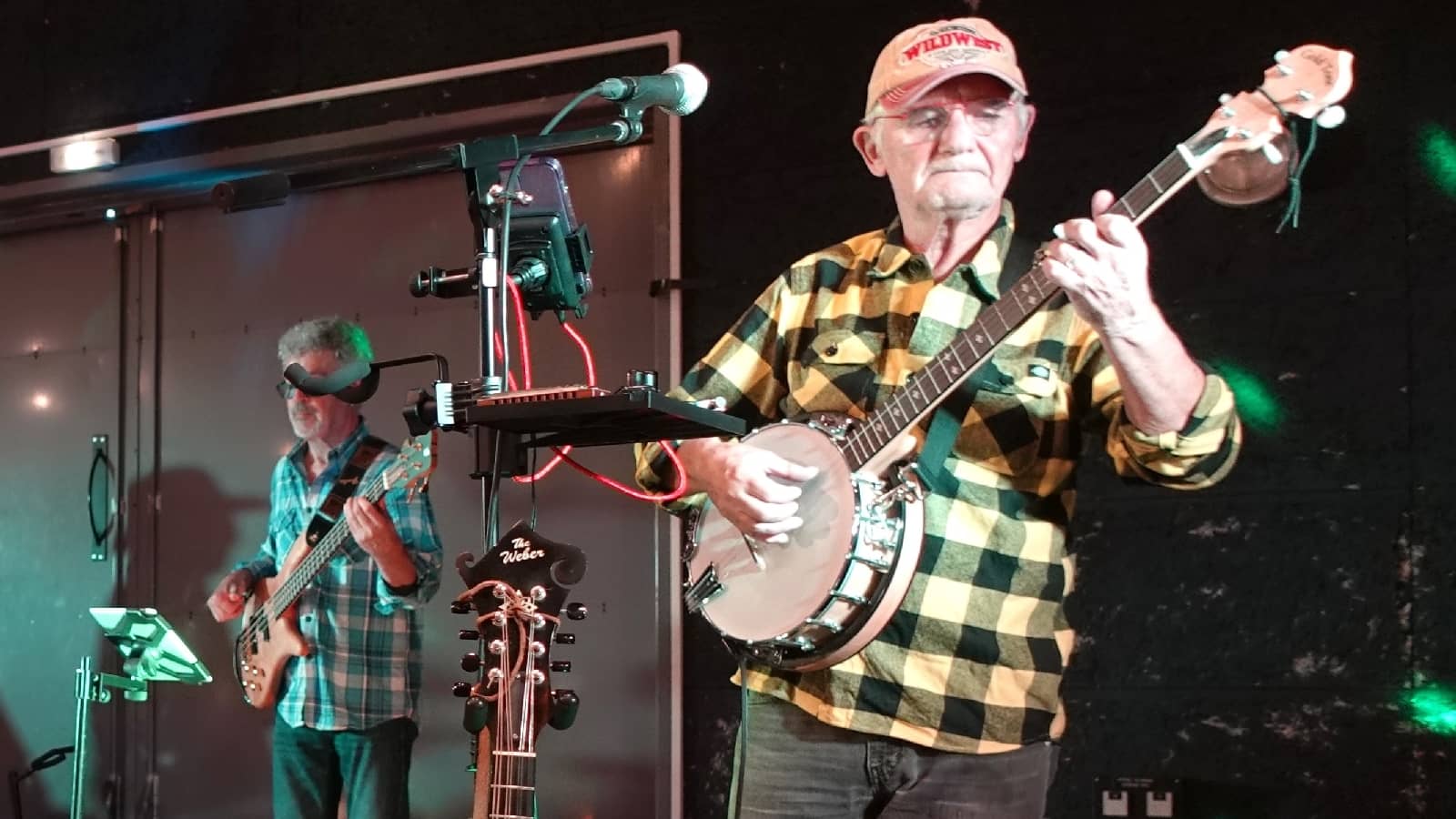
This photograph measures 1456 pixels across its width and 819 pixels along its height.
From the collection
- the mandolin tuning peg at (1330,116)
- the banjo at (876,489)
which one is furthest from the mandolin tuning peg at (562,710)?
the mandolin tuning peg at (1330,116)

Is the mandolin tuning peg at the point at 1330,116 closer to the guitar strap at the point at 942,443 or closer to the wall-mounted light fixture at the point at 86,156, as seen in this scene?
the guitar strap at the point at 942,443

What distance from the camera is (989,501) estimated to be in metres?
2.02

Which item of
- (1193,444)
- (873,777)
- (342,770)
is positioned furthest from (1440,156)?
(342,770)

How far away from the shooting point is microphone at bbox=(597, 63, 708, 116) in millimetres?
1996

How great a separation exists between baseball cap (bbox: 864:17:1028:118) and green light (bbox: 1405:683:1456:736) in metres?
1.83

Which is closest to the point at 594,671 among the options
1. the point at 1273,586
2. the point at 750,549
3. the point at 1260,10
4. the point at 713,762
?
the point at 713,762

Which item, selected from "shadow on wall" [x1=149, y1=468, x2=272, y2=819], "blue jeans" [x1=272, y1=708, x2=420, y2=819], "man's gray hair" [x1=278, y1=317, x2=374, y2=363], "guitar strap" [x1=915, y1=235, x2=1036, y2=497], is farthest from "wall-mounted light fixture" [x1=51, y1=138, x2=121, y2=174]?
"guitar strap" [x1=915, y1=235, x2=1036, y2=497]

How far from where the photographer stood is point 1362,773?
3.22 meters

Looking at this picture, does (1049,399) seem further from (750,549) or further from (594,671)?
(594,671)

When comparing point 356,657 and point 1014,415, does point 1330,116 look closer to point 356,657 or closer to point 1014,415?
point 1014,415

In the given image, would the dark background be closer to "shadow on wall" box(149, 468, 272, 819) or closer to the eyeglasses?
the eyeglasses

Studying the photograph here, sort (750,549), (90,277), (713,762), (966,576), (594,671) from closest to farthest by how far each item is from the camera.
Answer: (966,576), (750,549), (713,762), (594,671), (90,277)

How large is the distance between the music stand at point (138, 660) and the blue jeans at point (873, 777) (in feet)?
8.54

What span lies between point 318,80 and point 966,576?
11.9 feet
